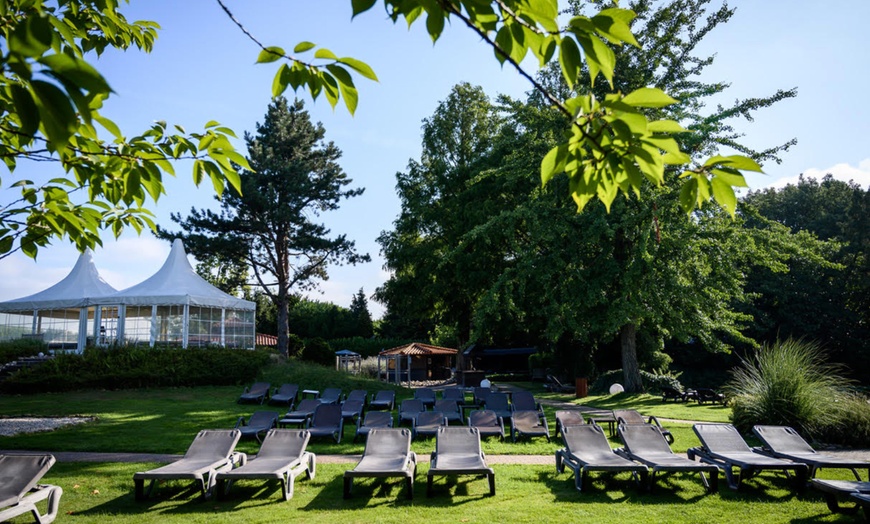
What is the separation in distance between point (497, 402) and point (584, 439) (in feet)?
18.0

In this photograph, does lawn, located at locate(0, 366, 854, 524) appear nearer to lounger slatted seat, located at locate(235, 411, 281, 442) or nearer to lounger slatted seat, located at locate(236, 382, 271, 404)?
lounger slatted seat, located at locate(235, 411, 281, 442)

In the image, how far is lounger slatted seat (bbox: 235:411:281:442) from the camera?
11.8 m

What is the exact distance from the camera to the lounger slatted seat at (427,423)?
1203 cm

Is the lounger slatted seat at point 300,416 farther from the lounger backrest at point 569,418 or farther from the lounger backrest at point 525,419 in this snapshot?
the lounger backrest at point 569,418

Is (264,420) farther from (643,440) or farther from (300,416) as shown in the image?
(643,440)

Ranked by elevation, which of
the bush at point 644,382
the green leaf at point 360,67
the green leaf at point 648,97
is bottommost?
the bush at point 644,382

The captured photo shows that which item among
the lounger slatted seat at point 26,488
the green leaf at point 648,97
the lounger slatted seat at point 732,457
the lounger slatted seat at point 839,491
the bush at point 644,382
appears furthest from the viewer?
the bush at point 644,382

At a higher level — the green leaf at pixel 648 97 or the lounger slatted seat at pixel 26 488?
the green leaf at pixel 648 97

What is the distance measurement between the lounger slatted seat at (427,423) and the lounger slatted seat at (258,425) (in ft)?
10.1

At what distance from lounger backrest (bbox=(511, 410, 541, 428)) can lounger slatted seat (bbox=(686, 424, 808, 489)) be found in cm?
375

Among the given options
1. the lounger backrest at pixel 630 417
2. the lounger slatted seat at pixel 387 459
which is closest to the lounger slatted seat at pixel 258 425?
the lounger slatted seat at pixel 387 459

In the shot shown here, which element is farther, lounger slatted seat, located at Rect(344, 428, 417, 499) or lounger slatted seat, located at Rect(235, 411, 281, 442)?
lounger slatted seat, located at Rect(235, 411, 281, 442)

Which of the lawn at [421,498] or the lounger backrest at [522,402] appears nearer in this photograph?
the lawn at [421,498]

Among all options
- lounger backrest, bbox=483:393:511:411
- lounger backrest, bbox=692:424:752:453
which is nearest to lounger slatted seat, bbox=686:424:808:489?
lounger backrest, bbox=692:424:752:453
